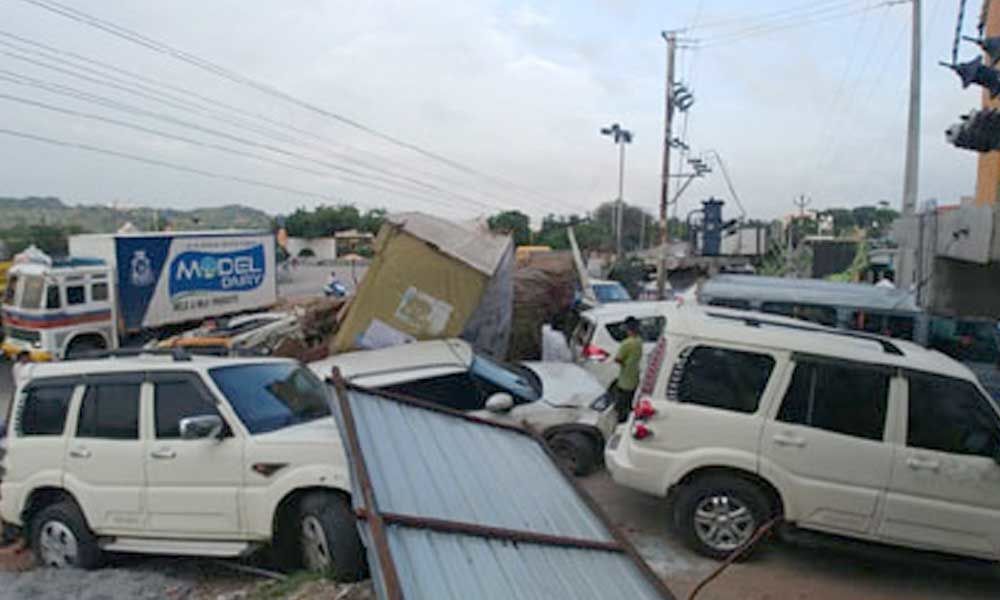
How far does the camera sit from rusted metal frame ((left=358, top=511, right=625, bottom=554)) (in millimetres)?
2146

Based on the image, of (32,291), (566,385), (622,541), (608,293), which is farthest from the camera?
(608,293)

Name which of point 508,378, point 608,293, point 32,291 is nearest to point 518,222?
point 608,293

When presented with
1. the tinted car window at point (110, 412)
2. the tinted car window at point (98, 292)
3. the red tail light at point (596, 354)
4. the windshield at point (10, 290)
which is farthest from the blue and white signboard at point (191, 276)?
the tinted car window at point (110, 412)

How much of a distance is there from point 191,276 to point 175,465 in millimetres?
14703

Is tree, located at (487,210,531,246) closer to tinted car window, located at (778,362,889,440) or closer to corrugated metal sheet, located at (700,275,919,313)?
corrugated metal sheet, located at (700,275,919,313)

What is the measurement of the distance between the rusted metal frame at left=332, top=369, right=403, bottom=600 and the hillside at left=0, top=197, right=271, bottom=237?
54.1m

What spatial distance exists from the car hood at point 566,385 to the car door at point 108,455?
12.9ft

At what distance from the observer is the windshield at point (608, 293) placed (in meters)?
19.5

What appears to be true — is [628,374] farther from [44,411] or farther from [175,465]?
[44,411]

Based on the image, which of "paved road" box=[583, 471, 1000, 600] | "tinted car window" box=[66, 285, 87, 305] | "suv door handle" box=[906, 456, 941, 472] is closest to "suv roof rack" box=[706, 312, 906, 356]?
"suv door handle" box=[906, 456, 941, 472]

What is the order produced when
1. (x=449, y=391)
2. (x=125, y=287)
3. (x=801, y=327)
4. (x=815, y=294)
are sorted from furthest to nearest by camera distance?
(x=125, y=287) < (x=815, y=294) < (x=449, y=391) < (x=801, y=327)

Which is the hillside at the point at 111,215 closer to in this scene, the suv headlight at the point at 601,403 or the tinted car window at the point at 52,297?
the tinted car window at the point at 52,297

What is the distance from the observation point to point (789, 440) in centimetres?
547

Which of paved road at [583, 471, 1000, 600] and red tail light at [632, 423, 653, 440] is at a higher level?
red tail light at [632, 423, 653, 440]
